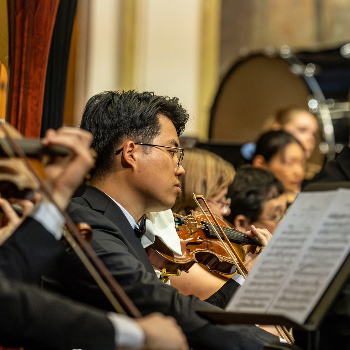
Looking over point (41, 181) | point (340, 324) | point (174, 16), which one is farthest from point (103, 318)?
point (174, 16)

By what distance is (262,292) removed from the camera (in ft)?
4.68

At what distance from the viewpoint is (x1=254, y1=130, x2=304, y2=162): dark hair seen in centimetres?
435

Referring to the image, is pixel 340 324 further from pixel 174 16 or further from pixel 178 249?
pixel 174 16

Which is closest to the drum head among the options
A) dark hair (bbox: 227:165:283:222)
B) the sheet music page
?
dark hair (bbox: 227:165:283:222)

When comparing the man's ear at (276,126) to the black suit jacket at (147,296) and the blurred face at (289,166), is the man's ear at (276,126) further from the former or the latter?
the black suit jacket at (147,296)

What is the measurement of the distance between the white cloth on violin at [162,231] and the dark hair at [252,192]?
3.08ft

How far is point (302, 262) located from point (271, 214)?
1.98 metres

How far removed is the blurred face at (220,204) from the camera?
3.14 metres

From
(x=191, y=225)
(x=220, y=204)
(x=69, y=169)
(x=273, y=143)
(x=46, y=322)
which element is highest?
(x=69, y=169)

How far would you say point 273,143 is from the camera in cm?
436

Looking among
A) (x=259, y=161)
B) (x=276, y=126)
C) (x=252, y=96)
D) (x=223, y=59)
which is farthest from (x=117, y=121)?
(x=223, y=59)

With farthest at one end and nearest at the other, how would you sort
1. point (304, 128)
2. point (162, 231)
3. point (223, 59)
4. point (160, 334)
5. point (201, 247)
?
point (223, 59) → point (304, 128) → point (201, 247) → point (162, 231) → point (160, 334)

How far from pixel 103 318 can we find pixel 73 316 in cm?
6

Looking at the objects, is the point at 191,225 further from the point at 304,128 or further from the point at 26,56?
the point at 304,128
